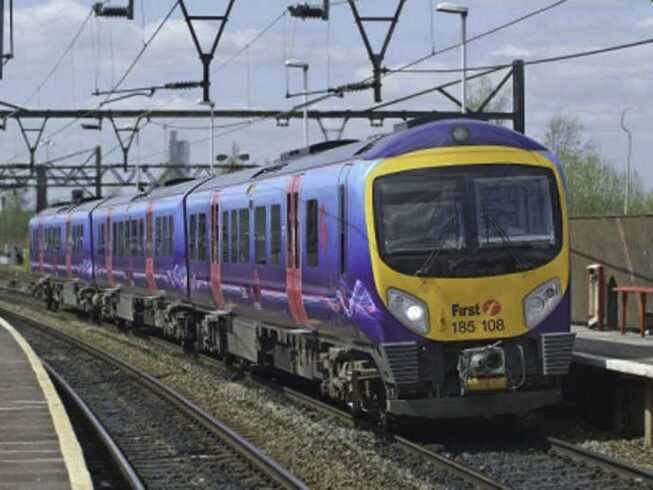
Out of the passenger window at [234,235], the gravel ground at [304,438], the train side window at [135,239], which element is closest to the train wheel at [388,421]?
the gravel ground at [304,438]

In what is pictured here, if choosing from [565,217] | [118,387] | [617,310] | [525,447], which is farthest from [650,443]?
[118,387]

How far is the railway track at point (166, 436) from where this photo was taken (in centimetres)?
1123

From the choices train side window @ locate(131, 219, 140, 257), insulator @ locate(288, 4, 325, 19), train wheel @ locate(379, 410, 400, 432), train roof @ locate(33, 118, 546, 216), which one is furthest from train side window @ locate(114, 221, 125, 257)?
train wheel @ locate(379, 410, 400, 432)

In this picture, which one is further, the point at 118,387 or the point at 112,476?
the point at 118,387

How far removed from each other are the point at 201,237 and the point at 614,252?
6.54 meters

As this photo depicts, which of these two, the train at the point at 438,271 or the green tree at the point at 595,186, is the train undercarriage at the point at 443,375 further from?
the green tree at the point at 595,186

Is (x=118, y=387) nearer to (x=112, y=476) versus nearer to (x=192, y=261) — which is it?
(x=192, y=261)

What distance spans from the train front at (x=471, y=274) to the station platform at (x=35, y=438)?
A: 3.14 m

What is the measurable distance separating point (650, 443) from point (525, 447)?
129cm

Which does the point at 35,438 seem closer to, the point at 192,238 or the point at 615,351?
the point at 615,351

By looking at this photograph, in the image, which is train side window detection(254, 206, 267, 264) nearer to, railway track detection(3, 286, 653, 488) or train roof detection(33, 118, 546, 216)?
train roof detection(33, 118, 546, 216)

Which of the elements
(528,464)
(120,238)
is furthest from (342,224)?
(120,238)

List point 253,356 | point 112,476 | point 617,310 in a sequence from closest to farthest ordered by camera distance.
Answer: point 112,476 → point 253,356 → point 617,310

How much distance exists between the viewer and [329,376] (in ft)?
45.6
